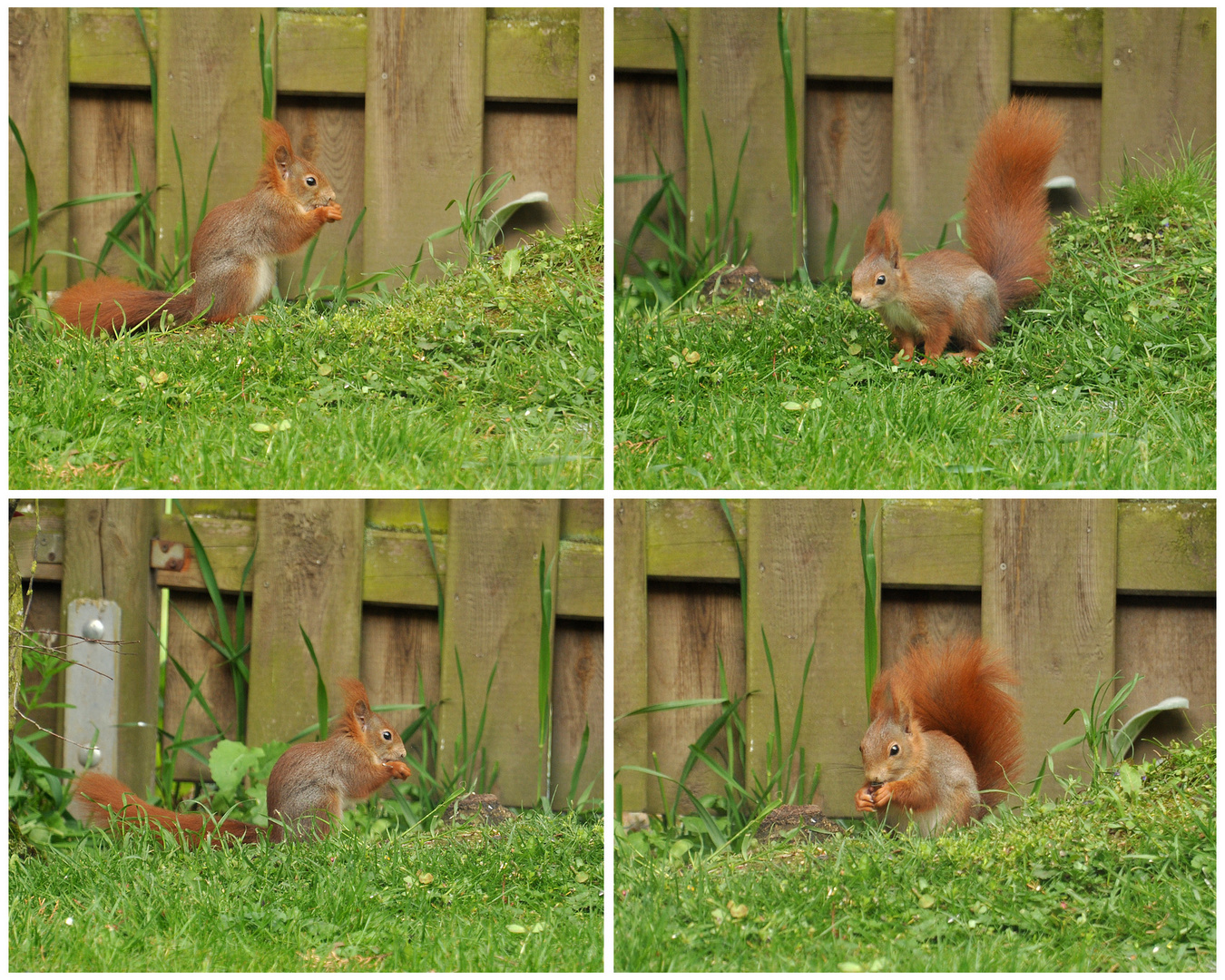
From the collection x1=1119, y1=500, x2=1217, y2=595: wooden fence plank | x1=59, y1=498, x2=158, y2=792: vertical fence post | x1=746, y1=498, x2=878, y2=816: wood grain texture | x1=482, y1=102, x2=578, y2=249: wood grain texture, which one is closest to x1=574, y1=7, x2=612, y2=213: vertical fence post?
x1=482, y1=102, x2=578, y2=249: wood grain texture

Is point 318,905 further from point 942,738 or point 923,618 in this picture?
point 923,618

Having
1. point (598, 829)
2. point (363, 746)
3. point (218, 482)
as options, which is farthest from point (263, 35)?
point (598, 829)

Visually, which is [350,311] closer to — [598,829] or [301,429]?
[301,429]

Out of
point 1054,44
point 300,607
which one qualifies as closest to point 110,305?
point 300,607

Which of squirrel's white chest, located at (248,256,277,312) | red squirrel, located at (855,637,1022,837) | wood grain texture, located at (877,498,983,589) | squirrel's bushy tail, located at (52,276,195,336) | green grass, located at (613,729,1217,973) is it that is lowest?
green grass, located at (613,729,1217,973)

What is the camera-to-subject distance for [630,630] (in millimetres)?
2566

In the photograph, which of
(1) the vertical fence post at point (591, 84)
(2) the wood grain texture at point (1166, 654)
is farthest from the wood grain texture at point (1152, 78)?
(1) the vertical fence post at point (591, 84)

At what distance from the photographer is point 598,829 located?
239 cm

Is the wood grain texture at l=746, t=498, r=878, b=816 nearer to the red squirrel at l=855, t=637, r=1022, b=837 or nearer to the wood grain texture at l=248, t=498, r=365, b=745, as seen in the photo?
the red squirrel at l=855, t=637, r=1022, b=837

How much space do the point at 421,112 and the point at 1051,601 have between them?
6.76 ft

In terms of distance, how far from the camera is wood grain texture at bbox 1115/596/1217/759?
2.53 meters

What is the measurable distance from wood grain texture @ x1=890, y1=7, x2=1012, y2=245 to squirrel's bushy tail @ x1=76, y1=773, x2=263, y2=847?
231 centimetres

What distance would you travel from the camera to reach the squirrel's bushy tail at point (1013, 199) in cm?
261

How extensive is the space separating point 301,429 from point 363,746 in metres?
0.75
